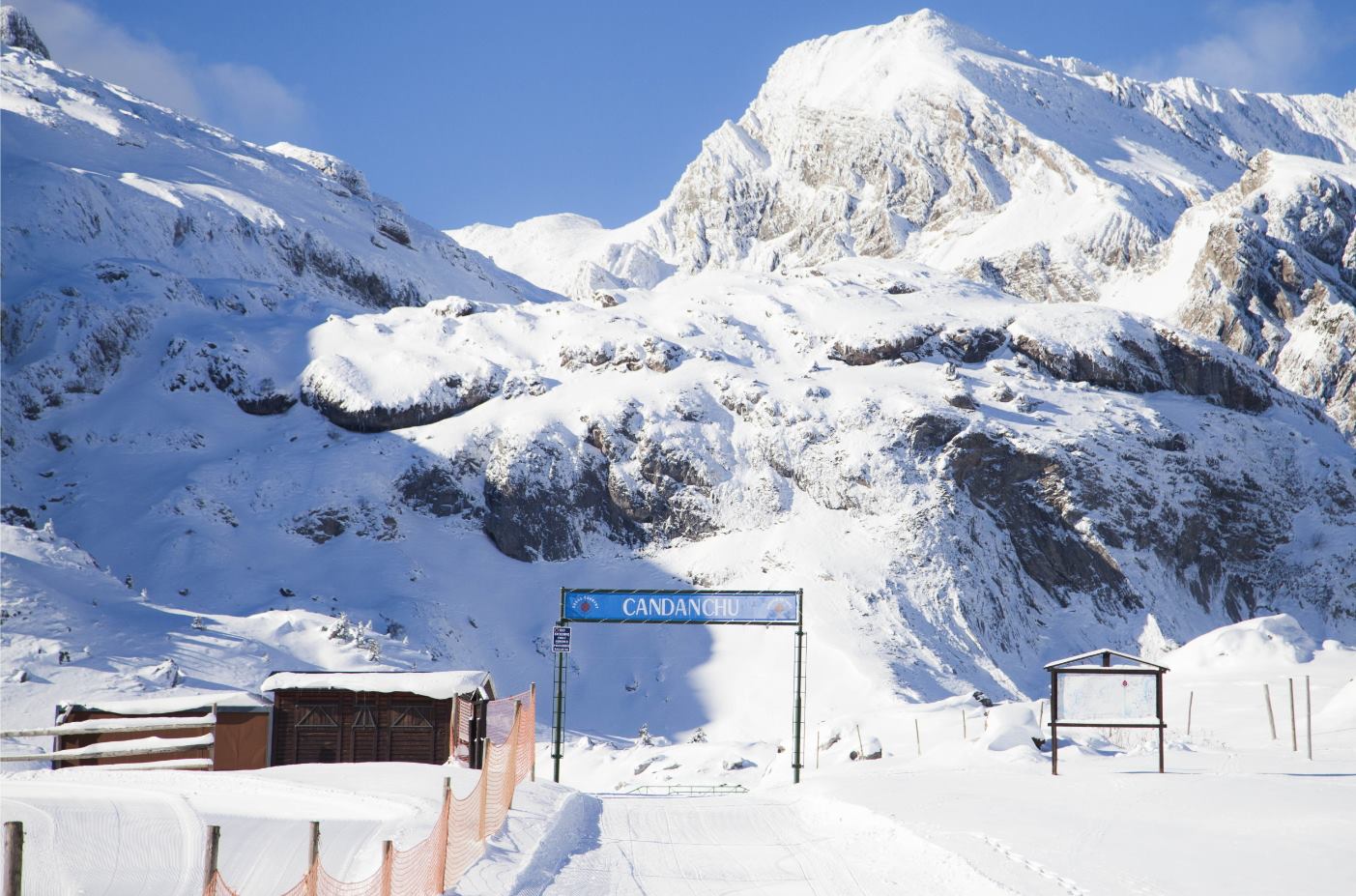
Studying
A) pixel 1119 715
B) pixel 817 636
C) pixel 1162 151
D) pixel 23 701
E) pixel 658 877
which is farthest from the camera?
pixel 1162 151

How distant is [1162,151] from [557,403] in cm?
12705

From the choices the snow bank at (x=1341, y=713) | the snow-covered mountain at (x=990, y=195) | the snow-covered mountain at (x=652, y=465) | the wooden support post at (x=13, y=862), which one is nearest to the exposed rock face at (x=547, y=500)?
the snow-covered mountain at (x=652, y=465)

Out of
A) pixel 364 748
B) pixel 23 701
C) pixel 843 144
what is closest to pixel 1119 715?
pixel 364 748

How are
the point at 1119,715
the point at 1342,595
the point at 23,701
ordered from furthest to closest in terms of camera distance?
the point at 1342,595 < the point at 23,701 < the point at 1119,715

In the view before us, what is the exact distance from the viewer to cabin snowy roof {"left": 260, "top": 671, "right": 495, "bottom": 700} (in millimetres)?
31875

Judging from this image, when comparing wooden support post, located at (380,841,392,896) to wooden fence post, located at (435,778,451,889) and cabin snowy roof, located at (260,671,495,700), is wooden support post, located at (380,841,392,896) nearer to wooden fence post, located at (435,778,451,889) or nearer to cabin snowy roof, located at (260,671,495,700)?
wooden fence post, located at (435,778,451,889)

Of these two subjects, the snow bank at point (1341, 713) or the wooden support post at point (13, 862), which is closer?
the wooden support post at point (13, 862)

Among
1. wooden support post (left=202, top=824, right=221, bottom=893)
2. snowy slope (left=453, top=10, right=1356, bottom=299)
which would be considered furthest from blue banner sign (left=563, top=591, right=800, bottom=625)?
snowy slope (left=453, top=10, right=1356, bottom=299)

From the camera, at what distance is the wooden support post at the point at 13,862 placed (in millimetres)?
8414

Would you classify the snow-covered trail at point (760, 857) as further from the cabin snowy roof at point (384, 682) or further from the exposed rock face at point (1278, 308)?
the exposed rock face at point (1278, 308)

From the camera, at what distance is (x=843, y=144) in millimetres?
180500

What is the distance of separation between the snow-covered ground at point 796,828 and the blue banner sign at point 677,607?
16.6 ft

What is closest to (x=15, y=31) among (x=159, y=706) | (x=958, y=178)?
(x=958, y=178)

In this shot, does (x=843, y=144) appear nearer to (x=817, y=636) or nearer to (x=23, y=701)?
(x=817, y=636)
